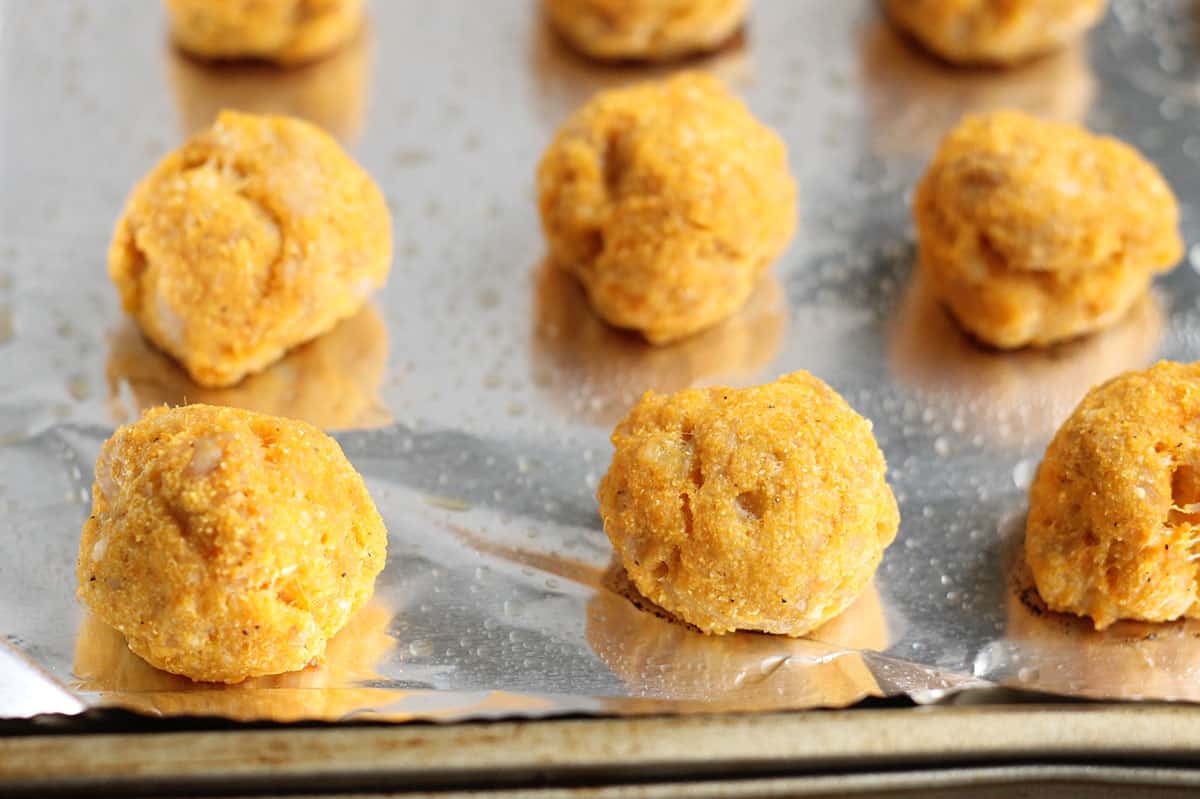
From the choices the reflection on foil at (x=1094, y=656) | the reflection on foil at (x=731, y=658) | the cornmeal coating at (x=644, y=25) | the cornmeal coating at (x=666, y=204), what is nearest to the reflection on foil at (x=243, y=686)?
the reflection on foil at (x=731, y=658)

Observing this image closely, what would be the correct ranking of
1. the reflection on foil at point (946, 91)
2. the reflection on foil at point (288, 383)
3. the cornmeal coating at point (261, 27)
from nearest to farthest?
the reflection on foil at point (288, 383) → the cornmeal coating at point (261, 27) → the reflection on foil at point (946, 91)

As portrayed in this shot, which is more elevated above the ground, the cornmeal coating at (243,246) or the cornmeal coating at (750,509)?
the cornmeal coating at (243,246)

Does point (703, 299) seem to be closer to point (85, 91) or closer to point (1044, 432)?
point (1044, 432)

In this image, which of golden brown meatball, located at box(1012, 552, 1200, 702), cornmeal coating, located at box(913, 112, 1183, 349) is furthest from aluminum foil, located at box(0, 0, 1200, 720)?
cornmeal coating, located at box(913, 112, 1183, 349)

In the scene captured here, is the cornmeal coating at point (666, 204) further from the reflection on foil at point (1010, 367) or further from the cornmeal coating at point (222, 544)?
the cornmeal coating at point (222, 544)

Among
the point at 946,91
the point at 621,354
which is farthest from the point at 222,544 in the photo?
the point at 946,91

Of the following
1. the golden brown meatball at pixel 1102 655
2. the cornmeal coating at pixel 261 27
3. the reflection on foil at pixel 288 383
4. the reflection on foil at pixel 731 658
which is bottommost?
the golden brown meatball at pixel 1102 655
